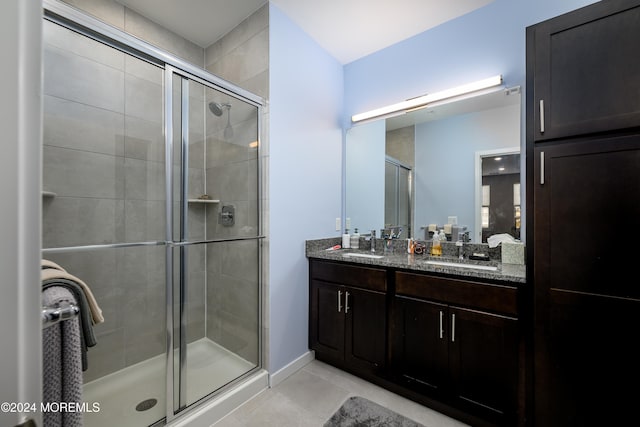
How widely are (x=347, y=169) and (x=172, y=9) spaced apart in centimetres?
191

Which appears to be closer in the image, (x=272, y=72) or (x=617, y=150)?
(x=617, y=150)

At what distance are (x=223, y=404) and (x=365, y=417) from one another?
89 cm

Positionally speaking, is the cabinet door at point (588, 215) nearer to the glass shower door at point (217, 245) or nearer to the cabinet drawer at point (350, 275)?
the cabinet drawer at point (350, 275)

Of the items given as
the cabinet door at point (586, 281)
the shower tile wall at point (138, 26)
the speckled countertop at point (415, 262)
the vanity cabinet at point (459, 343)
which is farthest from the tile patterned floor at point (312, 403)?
the shower tile wall at point (138, 26)

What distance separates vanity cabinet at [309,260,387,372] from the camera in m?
1.85

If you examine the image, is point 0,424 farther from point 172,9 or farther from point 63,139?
point 172,9

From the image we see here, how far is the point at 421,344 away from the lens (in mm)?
1659

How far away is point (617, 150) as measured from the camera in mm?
1154

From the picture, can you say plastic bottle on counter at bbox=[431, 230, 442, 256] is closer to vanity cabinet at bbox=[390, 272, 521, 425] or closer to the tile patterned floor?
vanity cabinet at bbox=[390, 272, 521, 425]

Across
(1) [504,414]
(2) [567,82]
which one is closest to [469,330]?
(1) [504,414]

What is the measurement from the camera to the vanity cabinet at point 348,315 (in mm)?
1854

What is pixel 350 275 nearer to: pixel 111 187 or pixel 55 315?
pixel 55 315

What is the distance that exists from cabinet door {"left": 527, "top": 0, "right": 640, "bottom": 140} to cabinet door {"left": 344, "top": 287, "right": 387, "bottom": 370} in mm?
1383

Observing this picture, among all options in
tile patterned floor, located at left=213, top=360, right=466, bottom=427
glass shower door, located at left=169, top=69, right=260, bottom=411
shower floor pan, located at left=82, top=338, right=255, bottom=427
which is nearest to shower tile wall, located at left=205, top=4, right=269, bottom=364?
glass shower door, located at left=169, top=69, right=260, bottom=411
